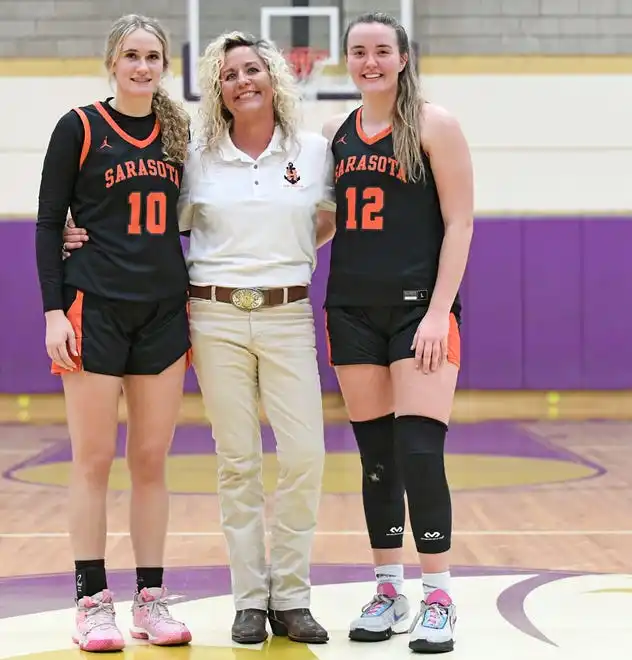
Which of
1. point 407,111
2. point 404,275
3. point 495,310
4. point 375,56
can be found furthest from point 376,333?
point 495,310

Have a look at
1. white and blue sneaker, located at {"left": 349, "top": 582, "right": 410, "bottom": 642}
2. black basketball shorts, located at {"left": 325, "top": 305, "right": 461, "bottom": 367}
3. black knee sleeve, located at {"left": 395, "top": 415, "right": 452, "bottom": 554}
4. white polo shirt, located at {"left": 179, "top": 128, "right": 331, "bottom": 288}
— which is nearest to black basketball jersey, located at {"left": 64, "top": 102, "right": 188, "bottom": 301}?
white polo shirt, located at {"left": 179, "top": 128, "right": 331, "bottom": 288}

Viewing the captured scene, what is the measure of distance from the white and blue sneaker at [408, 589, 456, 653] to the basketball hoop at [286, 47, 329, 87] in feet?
19.9

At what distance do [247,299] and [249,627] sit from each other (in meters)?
0.90

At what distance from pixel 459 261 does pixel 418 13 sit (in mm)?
6636

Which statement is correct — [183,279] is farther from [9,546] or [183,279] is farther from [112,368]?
[9,546]

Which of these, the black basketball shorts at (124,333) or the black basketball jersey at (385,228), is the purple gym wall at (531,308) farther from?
the black basketball shorts at (124,333)

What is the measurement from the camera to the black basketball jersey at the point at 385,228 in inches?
128

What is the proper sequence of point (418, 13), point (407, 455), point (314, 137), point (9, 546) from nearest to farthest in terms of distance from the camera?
point (407, 455) → point (314, 137) → point (9, 546) → point (418, 13)

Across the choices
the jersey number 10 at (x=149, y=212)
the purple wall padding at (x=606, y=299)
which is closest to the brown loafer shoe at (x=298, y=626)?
the jersey number 10 at (x=149, y=212)

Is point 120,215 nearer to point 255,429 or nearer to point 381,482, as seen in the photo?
point 255,429

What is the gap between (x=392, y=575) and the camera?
3.43m

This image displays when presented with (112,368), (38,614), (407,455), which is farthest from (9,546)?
(407,455)

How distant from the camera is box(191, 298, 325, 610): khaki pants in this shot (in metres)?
3.29

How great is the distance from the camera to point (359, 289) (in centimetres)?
329
